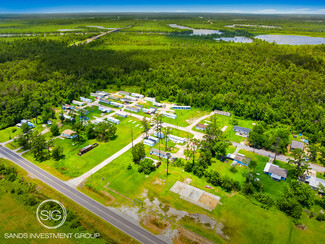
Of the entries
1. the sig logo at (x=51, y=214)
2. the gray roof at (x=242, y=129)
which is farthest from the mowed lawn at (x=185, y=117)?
the sig logo at (x=51, y=214)

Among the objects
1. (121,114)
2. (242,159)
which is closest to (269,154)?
(242,159)

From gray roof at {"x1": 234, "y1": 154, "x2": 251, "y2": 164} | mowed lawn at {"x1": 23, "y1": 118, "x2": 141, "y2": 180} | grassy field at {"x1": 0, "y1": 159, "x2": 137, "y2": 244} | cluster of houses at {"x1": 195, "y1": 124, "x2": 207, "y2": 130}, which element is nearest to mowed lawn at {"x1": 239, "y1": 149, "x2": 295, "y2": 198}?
gray roof at {"x1": 234, "y1": 154, "x2": 251, "y2": 164}

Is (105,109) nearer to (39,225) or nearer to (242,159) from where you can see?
(39,225)

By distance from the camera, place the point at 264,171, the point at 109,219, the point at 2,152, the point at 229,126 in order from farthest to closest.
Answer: the point at 229,126 < the point at 2,152 < the point at 264,171 < the point at 109,219

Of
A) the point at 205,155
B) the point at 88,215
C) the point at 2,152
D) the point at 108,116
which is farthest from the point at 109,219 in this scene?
the point at 108,116

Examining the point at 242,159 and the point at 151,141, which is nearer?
the point at 242,159

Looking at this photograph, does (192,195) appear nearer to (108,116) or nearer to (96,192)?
(96,192)

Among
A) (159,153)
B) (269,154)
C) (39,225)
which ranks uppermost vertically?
(159,153)
